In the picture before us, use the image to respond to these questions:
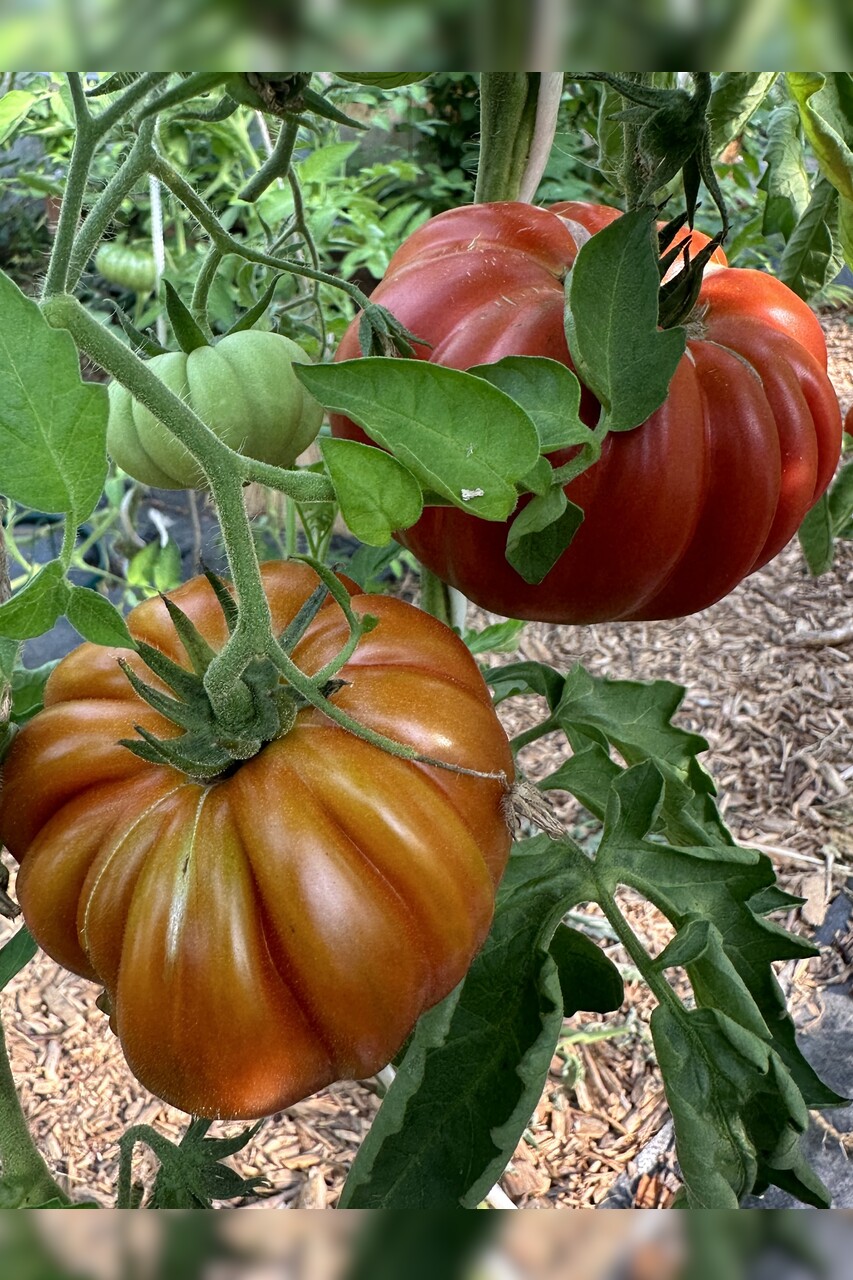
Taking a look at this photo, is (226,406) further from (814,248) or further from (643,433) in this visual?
(814,248)

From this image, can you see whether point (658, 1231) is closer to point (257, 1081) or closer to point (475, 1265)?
point (475, 1265)

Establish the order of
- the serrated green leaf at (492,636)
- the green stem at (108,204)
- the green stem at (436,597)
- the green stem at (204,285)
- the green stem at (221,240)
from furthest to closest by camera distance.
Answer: the serrated green leaf at (492,636), the green stem at (436,597), the green stem at (204,285), the green stem at (221,240), the green stem at (108,204)

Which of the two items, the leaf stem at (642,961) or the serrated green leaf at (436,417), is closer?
the serrated green leaf at (436,417)

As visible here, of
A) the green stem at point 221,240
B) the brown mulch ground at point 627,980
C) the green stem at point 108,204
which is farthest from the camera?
the brown mulch ground at point 627,980

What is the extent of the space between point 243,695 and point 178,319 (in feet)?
0.82

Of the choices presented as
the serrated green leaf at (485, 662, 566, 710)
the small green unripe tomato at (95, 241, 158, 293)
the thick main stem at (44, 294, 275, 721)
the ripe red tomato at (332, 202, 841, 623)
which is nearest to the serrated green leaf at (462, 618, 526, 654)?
the serrated green leaf at (485, 662, 566, 710)

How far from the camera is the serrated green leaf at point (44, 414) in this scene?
0.32 metres

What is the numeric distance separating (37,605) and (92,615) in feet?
0.07

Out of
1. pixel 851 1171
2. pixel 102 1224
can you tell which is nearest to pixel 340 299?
pixel 851 1171

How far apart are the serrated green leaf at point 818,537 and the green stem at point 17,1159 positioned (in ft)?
→ 2.33

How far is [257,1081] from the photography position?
448mm

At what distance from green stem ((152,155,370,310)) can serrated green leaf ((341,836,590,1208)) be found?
1.07 feet

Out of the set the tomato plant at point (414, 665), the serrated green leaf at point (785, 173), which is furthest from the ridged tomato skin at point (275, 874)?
the serrated green leaf at point (785, 173)

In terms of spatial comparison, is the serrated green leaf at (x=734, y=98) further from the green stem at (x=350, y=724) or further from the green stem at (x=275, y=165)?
the green stem at (x=350, y=724)
